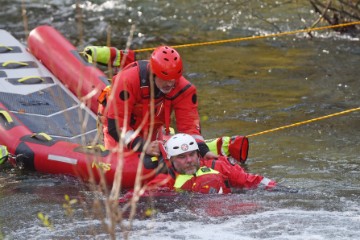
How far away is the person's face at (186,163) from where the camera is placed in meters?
7.00

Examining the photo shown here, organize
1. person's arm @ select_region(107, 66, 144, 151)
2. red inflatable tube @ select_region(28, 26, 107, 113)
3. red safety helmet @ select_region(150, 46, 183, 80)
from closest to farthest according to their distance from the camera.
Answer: red safety helmet @ select_region(150, 46, 183, 80) → person's arm @ select_region(107, 66, 144, 151) → red inflatable tube @ select_region(28, 26, 107, 113)

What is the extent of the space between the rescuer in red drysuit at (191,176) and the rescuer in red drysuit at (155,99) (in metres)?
0.25

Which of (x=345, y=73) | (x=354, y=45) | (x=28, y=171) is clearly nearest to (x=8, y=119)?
(x=28, y=171)

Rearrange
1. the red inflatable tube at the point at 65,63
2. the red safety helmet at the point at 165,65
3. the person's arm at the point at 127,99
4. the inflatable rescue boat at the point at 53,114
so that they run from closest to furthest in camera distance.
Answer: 1. the red safety helmet at the point at 165,65
2. the person's arm at the point at 127,99
3. the inflatable rescue boat at the point at 53,114
4. the red inflatable tube at the point at 65,63

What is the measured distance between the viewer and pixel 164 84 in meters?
7.23

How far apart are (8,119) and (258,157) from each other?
246 cm

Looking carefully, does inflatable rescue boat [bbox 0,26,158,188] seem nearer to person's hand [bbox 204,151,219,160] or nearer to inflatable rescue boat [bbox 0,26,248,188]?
inflatable rescue boat [bbox 0,26,248,188]

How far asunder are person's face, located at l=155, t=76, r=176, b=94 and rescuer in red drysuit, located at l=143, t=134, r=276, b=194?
453 millimetres

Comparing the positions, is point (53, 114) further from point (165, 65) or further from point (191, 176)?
point (191, 176)

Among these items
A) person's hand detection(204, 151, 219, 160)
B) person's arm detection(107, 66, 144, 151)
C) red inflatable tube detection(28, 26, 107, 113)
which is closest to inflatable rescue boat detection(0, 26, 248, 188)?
red inflatable tube detection(28, 26, 107, 113)

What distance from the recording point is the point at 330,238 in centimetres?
592

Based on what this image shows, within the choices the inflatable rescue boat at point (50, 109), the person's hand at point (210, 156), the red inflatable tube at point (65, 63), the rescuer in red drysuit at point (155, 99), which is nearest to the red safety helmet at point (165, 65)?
the rescuer in red drysuit at point (155, 99)

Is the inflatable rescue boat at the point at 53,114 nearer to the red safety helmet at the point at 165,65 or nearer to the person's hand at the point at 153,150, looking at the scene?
the person's hand at the point at 153,150

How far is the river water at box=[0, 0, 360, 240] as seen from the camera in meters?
6.30
